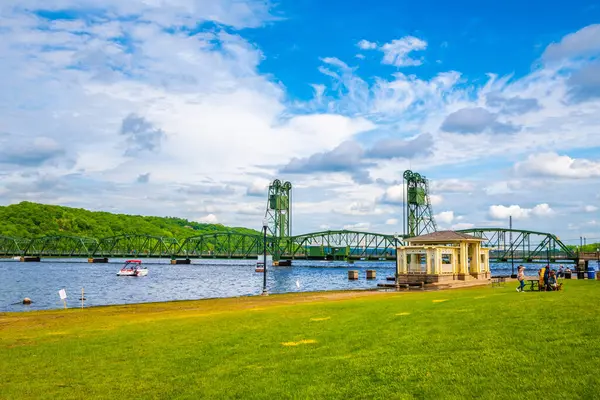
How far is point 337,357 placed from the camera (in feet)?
57.9

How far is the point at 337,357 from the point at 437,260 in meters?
46.7

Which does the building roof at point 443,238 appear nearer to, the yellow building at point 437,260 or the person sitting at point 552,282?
the yellow building at point 437,260

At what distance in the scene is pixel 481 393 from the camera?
40.9 feet

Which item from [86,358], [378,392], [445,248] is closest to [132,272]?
[445,248]

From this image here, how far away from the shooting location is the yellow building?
62.3 meters

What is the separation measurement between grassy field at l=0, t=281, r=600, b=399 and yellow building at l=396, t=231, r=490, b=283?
1371 inches

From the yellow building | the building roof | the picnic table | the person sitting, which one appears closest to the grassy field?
the person sitting

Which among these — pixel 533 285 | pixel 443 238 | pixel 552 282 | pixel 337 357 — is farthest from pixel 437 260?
pixel 337 357

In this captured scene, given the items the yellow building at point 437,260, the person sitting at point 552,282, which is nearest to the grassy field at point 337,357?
the person sitting at point 552,282

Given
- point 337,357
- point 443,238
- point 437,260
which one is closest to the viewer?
point 337,357

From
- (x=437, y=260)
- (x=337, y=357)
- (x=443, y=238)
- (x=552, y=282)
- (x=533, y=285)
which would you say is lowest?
(x=337, y=357)

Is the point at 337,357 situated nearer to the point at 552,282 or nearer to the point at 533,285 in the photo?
the point at 552,282

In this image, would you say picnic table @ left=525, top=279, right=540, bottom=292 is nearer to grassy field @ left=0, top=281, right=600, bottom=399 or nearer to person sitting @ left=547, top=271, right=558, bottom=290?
person sitting @ left=547, top=271, right=558, bottom=290

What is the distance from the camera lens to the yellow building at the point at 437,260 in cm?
6234
